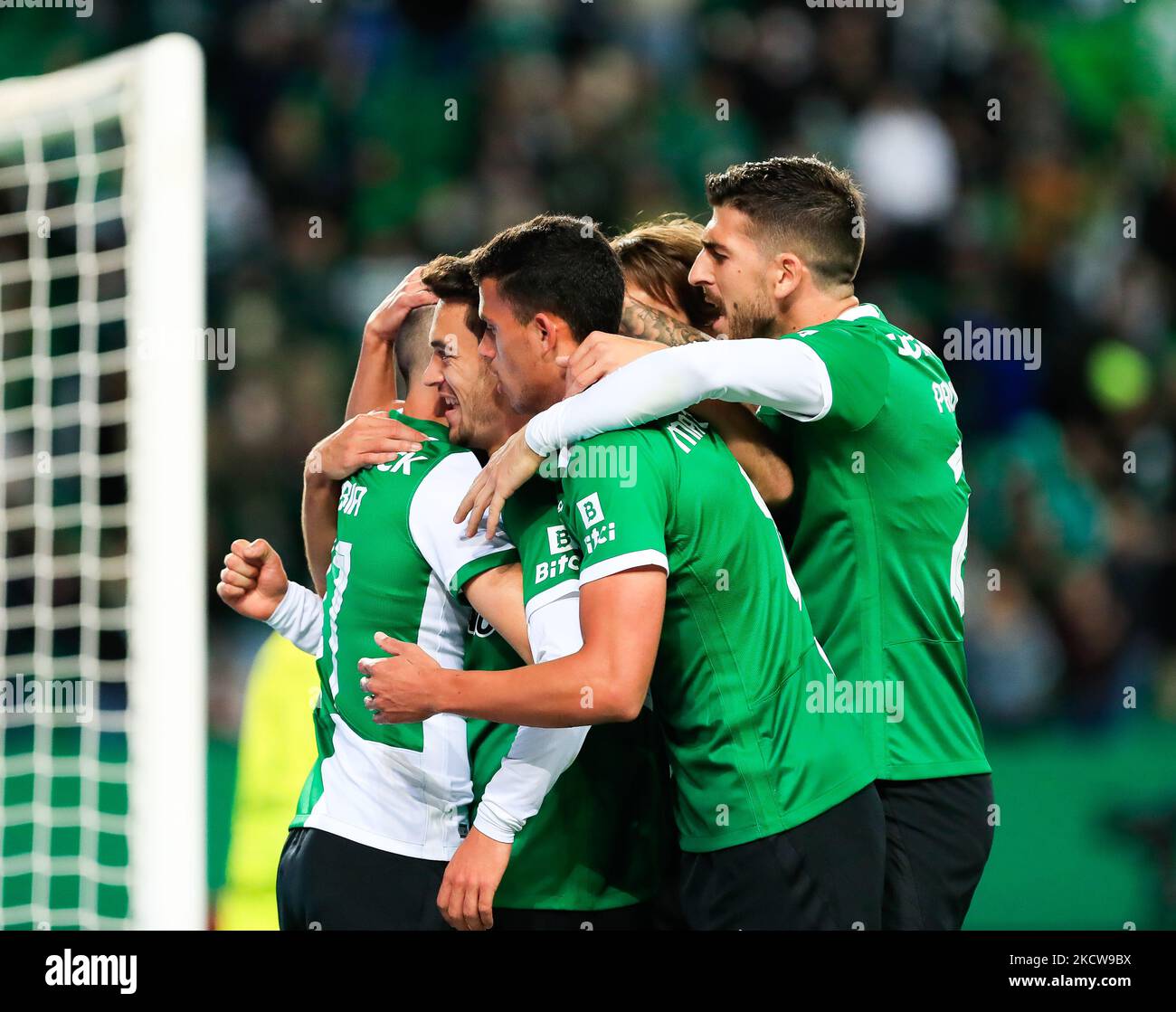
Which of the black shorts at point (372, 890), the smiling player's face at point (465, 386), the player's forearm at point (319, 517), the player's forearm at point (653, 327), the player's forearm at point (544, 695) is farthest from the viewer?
the player's forearm at point (319, 517)

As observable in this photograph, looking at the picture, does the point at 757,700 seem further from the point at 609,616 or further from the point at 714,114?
the point at 714,114

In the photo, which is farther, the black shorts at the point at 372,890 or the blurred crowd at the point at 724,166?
the blurred crowd at the point at 724,166

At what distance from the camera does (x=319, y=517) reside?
337 cm

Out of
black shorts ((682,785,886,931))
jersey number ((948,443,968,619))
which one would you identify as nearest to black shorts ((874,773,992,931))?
black shorts ((682,785,886,931))

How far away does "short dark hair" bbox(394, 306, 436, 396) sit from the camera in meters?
3.28

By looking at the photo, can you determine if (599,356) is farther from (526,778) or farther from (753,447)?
(526,778)

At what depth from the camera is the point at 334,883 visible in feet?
9.67

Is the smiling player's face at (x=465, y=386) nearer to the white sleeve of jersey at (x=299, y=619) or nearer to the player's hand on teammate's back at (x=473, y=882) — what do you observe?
the white sleeve of jersey at (x=299, y=619)

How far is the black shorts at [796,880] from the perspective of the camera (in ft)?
8.73

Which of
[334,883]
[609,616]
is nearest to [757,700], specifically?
[609,616]

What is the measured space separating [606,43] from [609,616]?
7230mm

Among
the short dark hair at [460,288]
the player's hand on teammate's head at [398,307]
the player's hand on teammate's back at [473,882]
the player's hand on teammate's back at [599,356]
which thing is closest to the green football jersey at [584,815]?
the player's hand on teammate's back at [473,882]

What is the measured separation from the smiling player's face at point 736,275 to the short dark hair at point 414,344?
0.64 metres

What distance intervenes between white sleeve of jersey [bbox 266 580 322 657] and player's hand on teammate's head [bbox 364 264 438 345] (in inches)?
26.0
